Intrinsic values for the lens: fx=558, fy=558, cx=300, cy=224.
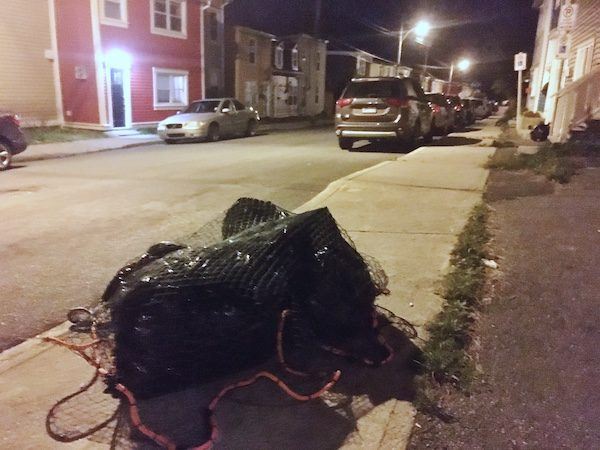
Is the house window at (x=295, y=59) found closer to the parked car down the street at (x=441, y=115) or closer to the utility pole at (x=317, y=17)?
the utility pole at (x=317, y=17)

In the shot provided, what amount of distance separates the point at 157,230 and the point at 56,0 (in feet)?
61.6

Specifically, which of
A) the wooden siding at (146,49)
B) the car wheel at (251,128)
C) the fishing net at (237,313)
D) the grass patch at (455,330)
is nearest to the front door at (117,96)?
the wooden siding at (146,49)

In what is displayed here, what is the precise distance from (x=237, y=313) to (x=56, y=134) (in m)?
19.3

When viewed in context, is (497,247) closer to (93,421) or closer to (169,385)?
(169,385)

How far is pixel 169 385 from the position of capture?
313cm

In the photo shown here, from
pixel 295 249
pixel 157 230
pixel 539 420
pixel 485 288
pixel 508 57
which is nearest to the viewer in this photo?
pixel 539 420

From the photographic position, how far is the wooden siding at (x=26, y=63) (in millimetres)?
19859

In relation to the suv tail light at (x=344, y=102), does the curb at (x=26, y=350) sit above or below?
below

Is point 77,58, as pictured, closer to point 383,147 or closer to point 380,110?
point 383,147

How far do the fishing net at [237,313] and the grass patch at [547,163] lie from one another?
698 cm

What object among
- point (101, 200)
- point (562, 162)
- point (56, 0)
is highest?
point (56, 0)

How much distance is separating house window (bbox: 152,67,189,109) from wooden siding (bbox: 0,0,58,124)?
4436 millimetres

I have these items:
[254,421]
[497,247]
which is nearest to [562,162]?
[497,247]

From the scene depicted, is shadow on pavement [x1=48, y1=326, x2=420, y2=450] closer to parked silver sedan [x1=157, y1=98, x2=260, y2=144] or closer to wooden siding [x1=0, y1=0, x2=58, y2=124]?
parked silver sedan [x1=157, y1=98, x2=260, y2=144]
